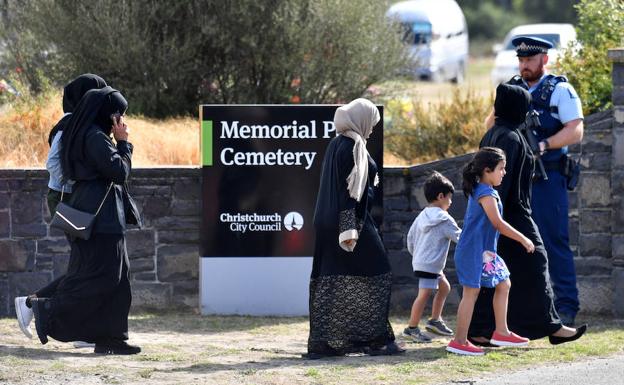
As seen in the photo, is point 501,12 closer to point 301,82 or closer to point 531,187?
point 301,82

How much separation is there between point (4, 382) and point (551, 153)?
Answer: 13.1 feet

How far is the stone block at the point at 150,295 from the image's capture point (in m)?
9.96

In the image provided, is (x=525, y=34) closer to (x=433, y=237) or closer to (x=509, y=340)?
(x=433, y=237)

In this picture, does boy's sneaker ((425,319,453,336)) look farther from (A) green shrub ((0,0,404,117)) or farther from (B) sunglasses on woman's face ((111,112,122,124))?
(A) green shrub ((0,0,404,117))

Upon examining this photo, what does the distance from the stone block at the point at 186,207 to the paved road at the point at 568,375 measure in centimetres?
351

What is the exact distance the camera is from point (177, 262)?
32.8ft

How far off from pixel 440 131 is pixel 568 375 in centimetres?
576

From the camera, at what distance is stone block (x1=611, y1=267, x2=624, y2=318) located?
31.1ft

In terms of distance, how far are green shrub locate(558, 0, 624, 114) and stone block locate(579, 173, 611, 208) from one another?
105 cm

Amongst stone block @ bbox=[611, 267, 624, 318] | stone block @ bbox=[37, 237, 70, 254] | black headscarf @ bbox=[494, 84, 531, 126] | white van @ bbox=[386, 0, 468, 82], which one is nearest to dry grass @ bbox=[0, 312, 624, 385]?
stone block @ bbox=[611, 267, 624, 318]

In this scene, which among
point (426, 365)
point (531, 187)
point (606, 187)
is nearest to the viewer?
point (426, 365)

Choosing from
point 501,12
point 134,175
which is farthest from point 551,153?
point 501,12

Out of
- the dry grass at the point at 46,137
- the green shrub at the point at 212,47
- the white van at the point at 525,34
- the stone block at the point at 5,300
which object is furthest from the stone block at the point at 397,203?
the white van at the point at 525,34

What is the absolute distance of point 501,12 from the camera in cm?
6056
